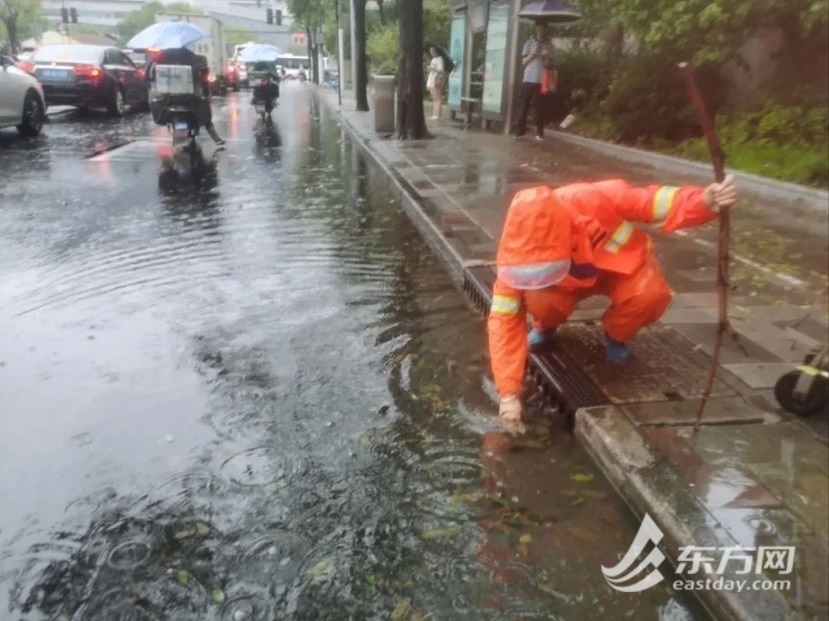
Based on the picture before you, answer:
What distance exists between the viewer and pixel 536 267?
11.7 ft

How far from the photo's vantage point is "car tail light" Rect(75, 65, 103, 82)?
19.5 metres

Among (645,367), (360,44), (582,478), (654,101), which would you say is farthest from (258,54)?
(582,478)

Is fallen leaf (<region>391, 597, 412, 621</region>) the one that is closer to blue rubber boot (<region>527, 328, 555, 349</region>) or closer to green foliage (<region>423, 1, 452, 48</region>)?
blue rubber boot (<region>527, 328, 555, 349</region>)

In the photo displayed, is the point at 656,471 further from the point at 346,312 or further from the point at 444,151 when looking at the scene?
the point at 444,151

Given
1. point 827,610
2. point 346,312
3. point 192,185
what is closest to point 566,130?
point 192,185

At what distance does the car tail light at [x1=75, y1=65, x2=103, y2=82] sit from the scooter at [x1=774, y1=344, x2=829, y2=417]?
19676mm

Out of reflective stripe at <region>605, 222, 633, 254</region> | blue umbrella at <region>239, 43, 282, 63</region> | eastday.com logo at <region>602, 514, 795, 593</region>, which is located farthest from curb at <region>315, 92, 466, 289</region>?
blue umbrella at <region>239, 43, 282, 63</region>

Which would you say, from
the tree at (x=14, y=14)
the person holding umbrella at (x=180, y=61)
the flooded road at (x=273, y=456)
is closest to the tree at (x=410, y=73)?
the person holding umbrella at (x=180, y=61)

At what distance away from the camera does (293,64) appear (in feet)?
338

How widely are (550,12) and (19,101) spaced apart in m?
9.69

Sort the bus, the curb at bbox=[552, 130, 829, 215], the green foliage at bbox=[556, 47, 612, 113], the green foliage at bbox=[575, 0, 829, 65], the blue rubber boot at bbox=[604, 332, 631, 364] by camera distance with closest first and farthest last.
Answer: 1. the blue rubber boot at bbox=[604, 332, 631, 364]
2. the curb at bbox=[552, 130, 829, 215]
3. the green foliage at bbox=[575, 0, 829, 65]
4. the green foliage at bbox=[556, 47, 612, 113]
5. the bus

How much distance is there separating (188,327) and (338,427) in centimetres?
181

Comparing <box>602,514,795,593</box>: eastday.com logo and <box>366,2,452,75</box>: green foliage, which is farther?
<box>366,2,452,75</box>: green foliage

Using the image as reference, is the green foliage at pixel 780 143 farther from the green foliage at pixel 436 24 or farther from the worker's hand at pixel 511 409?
the green foliage at pixel 436 24
